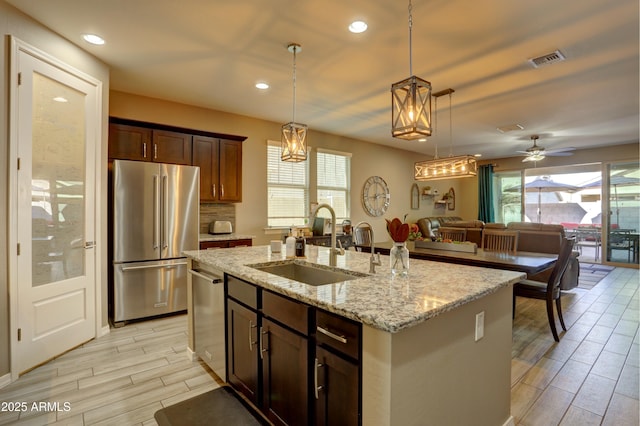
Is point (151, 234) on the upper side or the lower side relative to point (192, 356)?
upper

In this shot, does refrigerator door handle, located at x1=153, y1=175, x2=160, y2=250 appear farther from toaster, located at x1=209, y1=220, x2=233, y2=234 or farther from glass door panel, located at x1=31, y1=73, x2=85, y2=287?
toaster, located at x1=209, y1=220, x2=233, y2=234

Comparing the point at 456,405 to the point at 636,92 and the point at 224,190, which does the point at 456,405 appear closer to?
the point at 224,190

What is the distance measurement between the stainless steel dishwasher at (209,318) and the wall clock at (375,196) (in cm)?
475

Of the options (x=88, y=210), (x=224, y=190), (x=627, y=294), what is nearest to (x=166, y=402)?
(x=88, y=210)

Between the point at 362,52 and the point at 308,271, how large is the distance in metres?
2.12

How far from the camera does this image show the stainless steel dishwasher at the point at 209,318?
2256mm

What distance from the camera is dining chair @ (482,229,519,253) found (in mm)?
4105

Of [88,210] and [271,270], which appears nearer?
[271,270]

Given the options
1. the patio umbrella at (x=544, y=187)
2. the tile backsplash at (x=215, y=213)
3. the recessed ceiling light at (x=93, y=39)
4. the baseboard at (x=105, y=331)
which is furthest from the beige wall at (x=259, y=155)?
the patio umbrella at (x=544, y=187)

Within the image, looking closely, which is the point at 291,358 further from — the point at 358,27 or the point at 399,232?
the point at 358,27

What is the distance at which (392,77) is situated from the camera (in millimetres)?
3580

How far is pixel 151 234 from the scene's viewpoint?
3646mm

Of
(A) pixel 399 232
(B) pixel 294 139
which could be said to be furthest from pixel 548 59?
(A) pixel 399 232

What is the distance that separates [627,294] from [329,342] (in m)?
5.77
